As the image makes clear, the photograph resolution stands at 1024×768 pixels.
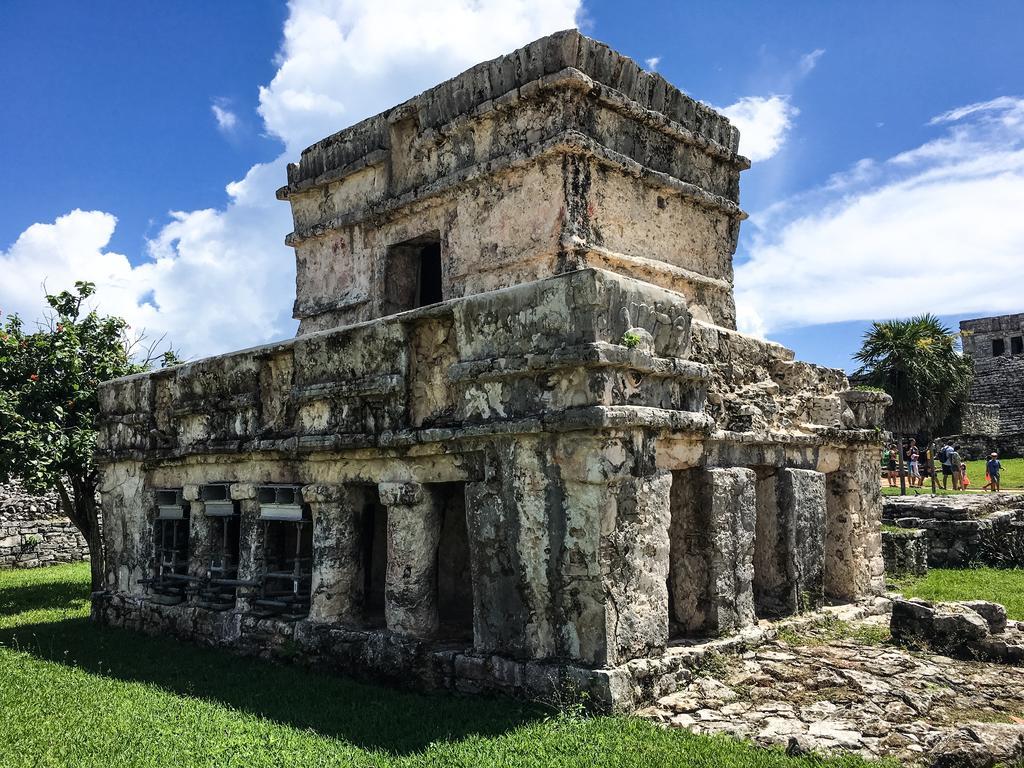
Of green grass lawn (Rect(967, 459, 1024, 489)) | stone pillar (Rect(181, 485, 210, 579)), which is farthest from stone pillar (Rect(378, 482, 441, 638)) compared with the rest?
green grass lawn (Rect(967, 459, 1024, 489))

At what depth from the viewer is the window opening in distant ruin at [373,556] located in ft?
23.2

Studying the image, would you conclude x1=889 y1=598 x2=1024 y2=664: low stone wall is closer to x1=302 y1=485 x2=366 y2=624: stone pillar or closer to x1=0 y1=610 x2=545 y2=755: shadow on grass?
x1=0 y1=610 x2=545 y2=755: shadow on grass

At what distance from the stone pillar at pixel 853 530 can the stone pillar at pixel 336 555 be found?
4600 mm

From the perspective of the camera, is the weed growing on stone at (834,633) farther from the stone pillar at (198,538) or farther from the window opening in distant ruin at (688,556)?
the stone pillar at (198,538)

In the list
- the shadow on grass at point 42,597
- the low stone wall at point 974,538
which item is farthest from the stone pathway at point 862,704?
the shadow on grass at point 42,597

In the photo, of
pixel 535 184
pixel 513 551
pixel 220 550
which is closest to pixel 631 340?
pixel 513 551

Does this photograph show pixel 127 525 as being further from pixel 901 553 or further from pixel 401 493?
pixel 901 553

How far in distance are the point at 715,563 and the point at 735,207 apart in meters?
4.51

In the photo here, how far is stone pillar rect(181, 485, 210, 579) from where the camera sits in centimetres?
825

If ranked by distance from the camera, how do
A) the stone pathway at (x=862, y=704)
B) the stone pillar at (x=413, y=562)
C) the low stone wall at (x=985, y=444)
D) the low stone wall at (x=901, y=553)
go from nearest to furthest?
1. the stone pathway at (x=862, y=704)
2. the stone pillar at (x=413, y=562)
3. the low stone wall at (x=901, y=553)
4. the low stone wall at (x=985, y=444)

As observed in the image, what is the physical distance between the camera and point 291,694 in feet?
19.4

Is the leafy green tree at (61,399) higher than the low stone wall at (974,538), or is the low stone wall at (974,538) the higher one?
the leafy green tree at (61,399)

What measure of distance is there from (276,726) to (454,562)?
2519 millimetres

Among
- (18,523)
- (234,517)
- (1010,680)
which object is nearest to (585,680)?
(1010,680)
